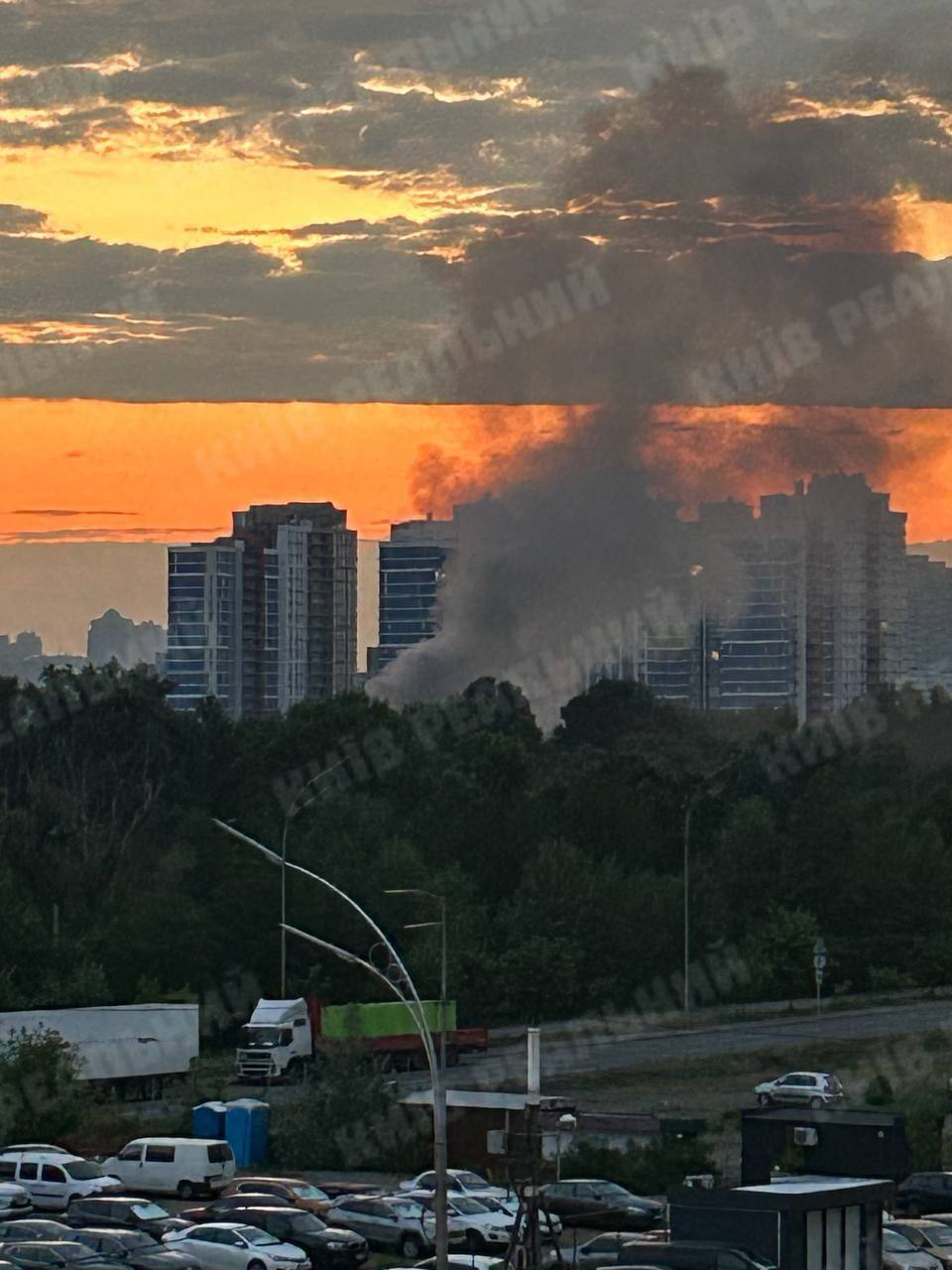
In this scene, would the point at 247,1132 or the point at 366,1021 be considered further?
the point at 366,1021

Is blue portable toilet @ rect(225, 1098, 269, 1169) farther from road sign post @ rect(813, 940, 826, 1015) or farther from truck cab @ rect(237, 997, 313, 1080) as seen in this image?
road sign post @ rect(813, 940, 826, 1015)

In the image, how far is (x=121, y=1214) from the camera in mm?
41344

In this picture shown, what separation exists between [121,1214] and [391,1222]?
4.73 metres

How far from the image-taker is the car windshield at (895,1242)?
38.2m

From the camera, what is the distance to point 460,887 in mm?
84625

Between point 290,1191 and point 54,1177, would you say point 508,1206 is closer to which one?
point 290,1191

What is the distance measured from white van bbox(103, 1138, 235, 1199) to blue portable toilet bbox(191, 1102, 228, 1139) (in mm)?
4285

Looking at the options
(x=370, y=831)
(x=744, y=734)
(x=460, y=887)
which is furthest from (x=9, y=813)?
(x=744, y=734)

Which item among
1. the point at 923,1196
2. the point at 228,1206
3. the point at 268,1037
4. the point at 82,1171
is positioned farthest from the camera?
the point at 268,1037

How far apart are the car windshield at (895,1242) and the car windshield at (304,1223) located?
362 inches

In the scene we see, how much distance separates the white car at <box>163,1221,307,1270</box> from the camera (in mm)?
37156

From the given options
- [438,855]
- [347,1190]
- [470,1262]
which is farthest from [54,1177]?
[438,855]

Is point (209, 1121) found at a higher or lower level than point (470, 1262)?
higher

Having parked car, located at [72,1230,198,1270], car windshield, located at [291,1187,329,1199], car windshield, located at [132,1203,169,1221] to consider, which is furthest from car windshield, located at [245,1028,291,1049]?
parked car, located at [72,1230,198,1270]
